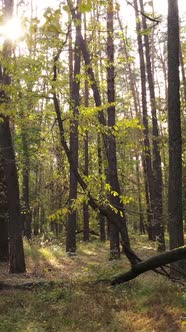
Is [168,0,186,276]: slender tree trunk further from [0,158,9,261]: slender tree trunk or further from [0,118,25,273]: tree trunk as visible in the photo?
[0,158,9,261]: slender tree trunk

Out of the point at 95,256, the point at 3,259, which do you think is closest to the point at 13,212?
the point at 3,259

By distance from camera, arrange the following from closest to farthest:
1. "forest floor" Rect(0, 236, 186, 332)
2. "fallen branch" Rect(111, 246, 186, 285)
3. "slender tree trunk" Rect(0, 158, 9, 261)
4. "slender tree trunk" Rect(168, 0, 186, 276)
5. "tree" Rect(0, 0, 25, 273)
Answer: "fallen branch" Rect(111, 246, 186, 285) → "forest floor" Rect(0, 236, 186, 332) → "slender tree trunk" Rect(168, 0, 186, 276) → "tree" Rect(0, 0, 25, 273) → "slender tree trunk" Rect(0, 158, 9, 261)

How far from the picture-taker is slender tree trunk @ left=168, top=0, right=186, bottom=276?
9492 mm

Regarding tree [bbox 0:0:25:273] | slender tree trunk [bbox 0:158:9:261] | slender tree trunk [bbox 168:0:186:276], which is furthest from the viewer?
slender tree trunk [bbox 0:158:9:261]

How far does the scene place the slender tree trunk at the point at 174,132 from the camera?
949 centimetres

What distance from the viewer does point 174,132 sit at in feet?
31.7

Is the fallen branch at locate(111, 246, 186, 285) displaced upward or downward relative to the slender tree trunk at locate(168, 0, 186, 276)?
downward

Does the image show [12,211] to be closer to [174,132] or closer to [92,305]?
[92,305]

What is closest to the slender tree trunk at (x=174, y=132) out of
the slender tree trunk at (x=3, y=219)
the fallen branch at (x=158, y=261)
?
the fallen branch at (x=158, y=261)

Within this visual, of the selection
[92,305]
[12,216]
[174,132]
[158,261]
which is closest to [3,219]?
[12,216]

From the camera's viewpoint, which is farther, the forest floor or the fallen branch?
the forest floor

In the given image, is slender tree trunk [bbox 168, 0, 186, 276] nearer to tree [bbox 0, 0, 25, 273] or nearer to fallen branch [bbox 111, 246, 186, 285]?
tree [bbox 0, 0, 25, 273]

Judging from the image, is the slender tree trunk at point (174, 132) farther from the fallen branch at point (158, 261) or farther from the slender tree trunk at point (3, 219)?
the slender tree trunk at point (3, 219)

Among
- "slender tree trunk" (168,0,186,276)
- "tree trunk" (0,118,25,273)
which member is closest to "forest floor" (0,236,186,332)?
"tree trunk" (0,118,25,273)
